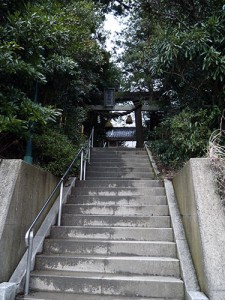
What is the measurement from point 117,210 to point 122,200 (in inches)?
12.0

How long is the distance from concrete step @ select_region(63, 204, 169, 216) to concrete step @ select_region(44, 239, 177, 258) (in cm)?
81

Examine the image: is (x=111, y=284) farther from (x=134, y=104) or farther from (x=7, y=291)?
(x=134, y=104)

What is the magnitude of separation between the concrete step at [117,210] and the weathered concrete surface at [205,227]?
2.92 feet

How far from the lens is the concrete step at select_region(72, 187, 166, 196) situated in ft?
16.6

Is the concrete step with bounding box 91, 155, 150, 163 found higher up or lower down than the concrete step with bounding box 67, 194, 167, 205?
higher up

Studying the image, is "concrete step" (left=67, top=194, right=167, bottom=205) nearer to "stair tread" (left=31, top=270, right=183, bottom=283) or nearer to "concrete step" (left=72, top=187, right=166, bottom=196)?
"concrete step" (left=72, top=187, right=166, bottom=196)

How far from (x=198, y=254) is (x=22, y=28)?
12.3 ft

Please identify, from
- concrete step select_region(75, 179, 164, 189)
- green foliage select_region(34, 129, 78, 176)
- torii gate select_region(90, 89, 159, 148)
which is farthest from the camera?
torii gate select_region(90, 89, 159, 148)

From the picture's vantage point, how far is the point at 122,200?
4.81 meters

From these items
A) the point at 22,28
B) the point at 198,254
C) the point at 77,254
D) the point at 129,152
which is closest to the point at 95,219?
the point at 77,254

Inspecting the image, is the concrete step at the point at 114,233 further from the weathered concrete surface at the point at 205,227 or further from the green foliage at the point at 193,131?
the green foliage at the point at 193,131

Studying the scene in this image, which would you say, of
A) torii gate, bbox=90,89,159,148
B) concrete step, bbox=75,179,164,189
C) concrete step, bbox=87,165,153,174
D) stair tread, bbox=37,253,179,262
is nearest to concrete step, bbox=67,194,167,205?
concrete step, bbox=75,179,164,189

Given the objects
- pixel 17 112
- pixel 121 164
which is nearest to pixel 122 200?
pixel 17 112

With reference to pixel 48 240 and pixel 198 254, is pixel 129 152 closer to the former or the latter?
pixel 48 240
